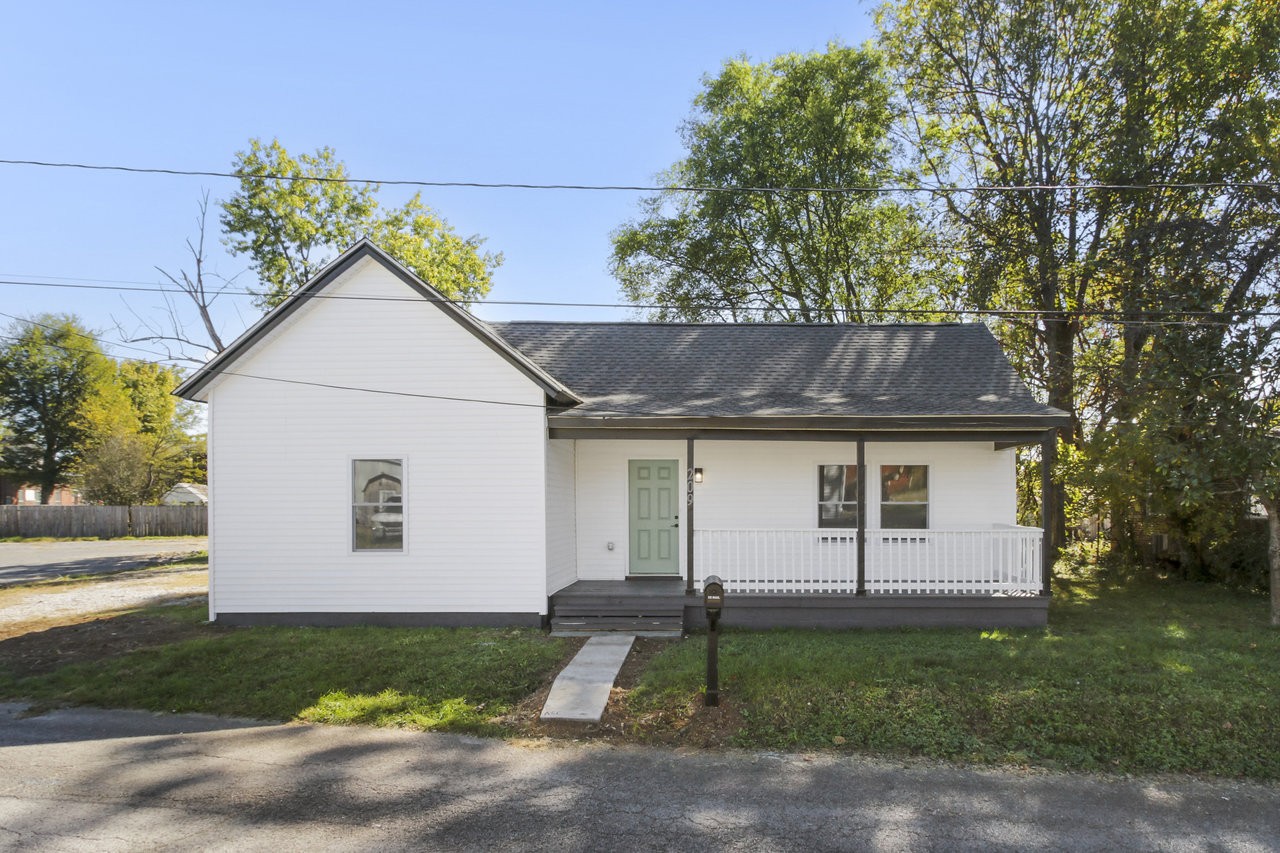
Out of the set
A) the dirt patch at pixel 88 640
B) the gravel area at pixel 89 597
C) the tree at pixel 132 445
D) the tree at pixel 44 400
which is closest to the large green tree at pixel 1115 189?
the dirt patch at pixel 88 640

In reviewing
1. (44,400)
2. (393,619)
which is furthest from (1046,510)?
(44,400)

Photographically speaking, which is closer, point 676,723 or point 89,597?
point 676,723

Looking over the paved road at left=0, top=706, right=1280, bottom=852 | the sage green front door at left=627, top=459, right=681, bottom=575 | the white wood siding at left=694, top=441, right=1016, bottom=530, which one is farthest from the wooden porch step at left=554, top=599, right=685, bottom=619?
the paved road at left=0, top=706, right=1280, bottom=852

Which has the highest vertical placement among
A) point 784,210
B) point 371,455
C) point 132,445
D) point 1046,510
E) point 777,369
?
point 784,210

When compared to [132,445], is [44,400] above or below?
above

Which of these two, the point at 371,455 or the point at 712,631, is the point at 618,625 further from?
the point at 371,455

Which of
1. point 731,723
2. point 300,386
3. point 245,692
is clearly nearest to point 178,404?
point 300,386

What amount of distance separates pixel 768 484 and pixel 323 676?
718 cm

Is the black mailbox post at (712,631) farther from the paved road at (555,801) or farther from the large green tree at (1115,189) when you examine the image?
the large green tree at (1115,189)

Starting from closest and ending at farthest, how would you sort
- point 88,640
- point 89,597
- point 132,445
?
1. point 88,640
2. point 89,597
3. point 132,445

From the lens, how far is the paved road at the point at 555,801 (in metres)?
4.90

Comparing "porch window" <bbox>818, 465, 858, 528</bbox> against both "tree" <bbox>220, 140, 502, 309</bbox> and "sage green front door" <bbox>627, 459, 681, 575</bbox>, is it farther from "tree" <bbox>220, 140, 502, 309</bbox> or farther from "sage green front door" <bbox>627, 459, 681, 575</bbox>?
"tree" <bbox>220, 140, 502, 309</bbox>

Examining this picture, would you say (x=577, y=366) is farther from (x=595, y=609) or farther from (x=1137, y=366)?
(x=1137, y=366)

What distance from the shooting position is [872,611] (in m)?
11.3
